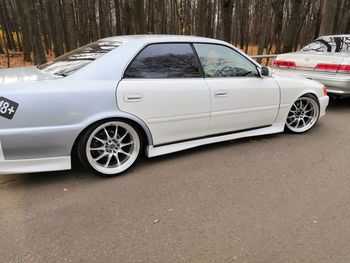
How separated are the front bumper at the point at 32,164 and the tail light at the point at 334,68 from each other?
5.32 metres

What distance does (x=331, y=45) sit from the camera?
7.09 m

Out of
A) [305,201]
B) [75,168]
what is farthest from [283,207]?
[75,168]

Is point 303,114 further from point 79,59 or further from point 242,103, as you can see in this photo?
point 79,59

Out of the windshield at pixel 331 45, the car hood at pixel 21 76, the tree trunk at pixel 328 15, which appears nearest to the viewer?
the car hood at pixel 21 76

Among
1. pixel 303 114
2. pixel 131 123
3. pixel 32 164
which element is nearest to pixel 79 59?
pixel 131 123

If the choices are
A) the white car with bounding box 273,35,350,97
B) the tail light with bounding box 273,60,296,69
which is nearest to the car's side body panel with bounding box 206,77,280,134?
the white car with bounding box 273,35,350,97

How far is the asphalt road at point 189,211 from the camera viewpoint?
7.75 ft

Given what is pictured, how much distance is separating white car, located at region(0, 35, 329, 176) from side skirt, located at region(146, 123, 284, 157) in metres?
0.01

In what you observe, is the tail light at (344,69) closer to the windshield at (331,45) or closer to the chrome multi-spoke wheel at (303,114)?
the windshield at (331,45)

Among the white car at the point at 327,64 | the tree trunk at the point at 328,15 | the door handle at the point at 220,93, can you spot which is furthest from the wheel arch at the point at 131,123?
the tree trunk at the point at 328,15

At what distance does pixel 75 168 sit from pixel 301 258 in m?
2.63

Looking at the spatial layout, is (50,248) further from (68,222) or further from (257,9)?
(257,9)

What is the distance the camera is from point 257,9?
2478 cm

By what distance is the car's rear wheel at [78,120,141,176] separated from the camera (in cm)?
332
